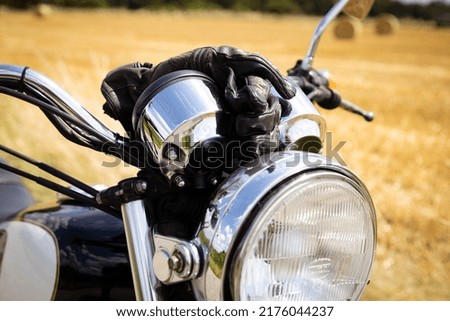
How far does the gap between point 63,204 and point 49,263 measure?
185 mm

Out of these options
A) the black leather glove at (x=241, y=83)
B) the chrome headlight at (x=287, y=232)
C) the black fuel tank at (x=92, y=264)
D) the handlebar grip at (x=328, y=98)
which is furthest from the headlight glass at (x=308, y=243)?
the handlebar grip at (x=328, y=98)

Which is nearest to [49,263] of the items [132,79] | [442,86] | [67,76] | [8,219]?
[8,219]

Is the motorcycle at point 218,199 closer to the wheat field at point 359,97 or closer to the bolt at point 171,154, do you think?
the bolt at point 171,154

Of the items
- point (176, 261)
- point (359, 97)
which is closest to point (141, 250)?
point (176, 261)

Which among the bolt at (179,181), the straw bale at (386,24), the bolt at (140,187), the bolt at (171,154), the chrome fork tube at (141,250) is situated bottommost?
the straw bale at (386,24)

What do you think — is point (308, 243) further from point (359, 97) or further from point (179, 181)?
point (359, 97)

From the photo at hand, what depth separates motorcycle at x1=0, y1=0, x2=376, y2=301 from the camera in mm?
821

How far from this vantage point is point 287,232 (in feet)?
2.81

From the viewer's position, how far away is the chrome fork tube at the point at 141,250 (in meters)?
0.87

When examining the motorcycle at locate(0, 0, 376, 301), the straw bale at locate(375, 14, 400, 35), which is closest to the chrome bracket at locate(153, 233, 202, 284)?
the motorcycle at locate(0, 0, 376, 301)

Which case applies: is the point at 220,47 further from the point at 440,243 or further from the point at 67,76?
the point at 67,76

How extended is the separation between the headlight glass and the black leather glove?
0.34 feet

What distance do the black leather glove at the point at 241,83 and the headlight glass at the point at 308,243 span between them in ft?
0.34
